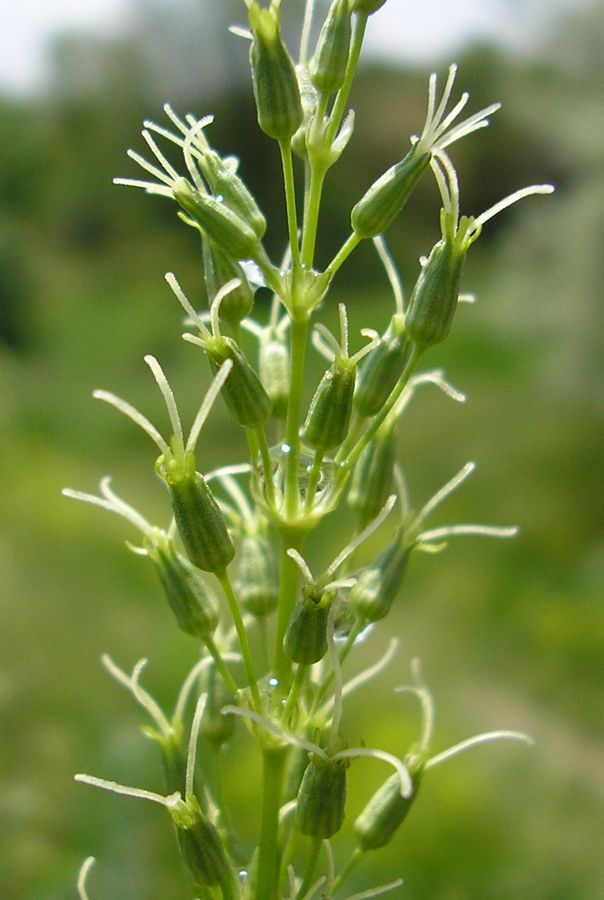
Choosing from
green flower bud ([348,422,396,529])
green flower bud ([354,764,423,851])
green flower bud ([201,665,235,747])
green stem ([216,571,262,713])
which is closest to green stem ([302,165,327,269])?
green flower bud ([348,422,396,529])

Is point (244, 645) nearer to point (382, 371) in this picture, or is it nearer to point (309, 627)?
point (309, 627)

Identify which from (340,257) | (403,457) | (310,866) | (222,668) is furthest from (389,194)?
(403,457)

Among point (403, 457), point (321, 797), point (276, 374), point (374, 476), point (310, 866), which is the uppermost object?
point (276, 374)

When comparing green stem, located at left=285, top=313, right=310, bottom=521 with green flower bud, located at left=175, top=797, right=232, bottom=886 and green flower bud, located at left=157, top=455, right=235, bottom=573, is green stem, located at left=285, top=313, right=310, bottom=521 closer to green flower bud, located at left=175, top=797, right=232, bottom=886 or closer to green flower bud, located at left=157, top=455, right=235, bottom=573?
green flower bud, located at left=157, top=455, right=235, bottom=573

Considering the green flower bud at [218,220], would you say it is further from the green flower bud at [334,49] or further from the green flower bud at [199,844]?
the green flower bud at [199,844]

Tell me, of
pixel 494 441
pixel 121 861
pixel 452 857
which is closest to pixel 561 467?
pixel 494 441

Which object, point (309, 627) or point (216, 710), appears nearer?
point (309, 627)

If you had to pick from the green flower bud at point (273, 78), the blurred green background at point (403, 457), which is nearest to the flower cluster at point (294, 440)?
the green flower bud at point (273, 78)
